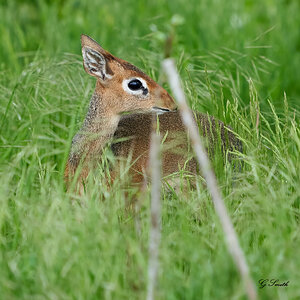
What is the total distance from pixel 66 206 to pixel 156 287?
25.8 inches

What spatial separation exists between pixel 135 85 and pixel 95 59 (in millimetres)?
267

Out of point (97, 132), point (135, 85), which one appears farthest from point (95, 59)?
point (97, 132)

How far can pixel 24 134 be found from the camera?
381 centimetres

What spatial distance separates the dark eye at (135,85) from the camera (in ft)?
11.8

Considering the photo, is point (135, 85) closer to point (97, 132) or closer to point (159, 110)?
point (159, 110)

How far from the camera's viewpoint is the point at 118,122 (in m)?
3.71

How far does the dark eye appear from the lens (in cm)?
360

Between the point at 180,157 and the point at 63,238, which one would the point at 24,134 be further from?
the point at 63,238
